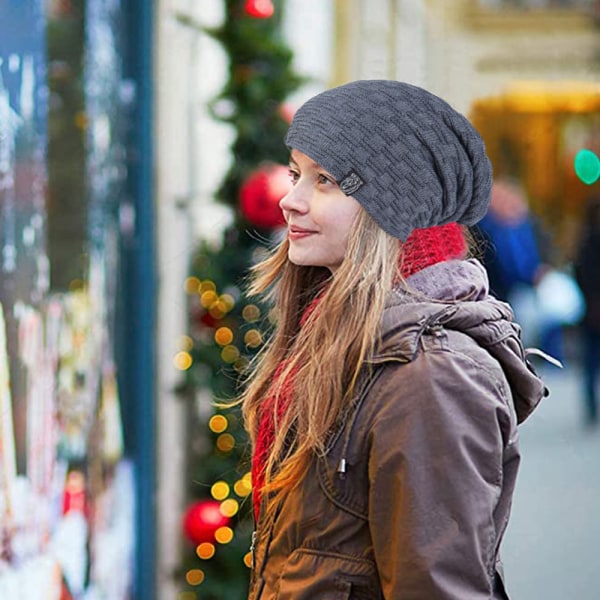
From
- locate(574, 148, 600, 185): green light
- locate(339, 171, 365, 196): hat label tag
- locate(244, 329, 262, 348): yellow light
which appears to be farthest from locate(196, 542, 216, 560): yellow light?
locate(574, 148, 600, 185): green light

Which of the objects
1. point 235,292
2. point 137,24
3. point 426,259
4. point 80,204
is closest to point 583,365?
point 235,292

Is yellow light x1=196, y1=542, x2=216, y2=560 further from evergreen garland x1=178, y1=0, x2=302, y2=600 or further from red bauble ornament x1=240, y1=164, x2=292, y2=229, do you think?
red bauble ornament x1=240, y1=164, x2=292, y2=229

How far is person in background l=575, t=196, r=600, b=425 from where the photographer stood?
6660mm

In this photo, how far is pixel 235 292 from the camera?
4.69 meters

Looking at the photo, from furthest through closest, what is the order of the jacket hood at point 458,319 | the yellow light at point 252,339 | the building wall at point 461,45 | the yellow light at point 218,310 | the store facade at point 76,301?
1. the building wall at point 461,45
2. the yellow light at point 218,310
3. the yellow light at point 252,339
4. the store facade at point 76,301
5. the jacket hood at point 458,319

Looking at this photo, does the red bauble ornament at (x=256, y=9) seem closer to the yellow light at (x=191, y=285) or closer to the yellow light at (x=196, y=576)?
the yellow light at (x=191, y=285)

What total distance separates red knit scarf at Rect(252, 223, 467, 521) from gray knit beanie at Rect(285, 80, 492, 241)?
0.05 metres

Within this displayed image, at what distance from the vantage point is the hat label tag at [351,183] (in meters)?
1.99

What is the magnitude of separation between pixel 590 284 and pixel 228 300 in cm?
268

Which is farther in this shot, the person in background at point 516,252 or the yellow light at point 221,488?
the person in background at point 516,252

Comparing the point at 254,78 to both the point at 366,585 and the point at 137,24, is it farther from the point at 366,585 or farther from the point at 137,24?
the point at 366,585

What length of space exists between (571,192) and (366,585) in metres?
5.23

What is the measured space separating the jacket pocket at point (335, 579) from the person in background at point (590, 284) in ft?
16.3

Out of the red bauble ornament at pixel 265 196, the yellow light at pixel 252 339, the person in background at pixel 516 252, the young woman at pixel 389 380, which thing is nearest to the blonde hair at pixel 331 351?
the young woman at pixel 389 380
